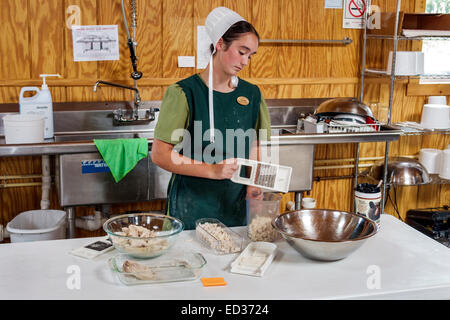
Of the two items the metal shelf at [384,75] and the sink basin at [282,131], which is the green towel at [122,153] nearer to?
the sink basin at [282,131]

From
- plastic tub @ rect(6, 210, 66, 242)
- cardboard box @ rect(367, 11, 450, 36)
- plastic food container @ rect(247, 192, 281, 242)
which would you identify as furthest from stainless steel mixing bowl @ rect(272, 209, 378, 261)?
cardboard box @ rect(367, 11, 450, 36)

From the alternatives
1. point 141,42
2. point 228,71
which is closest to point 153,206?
point 141,42

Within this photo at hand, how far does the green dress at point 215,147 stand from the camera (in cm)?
220

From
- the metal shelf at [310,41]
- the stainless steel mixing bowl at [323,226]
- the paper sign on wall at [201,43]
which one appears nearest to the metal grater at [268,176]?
the stainless steel mixing bowl at [323,226]

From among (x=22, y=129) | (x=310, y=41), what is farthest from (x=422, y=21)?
(x=22, y=129)

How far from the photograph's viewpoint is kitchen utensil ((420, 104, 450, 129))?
3775 millimetres

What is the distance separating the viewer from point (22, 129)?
2.77 m

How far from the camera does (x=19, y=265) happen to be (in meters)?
1.55

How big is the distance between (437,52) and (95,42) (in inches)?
103

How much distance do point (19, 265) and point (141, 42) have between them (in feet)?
7.22

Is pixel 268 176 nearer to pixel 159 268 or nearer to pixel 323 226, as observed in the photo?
pixel 323 226

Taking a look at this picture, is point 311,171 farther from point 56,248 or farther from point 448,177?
point 56,248

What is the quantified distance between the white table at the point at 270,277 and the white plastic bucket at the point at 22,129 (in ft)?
4.00

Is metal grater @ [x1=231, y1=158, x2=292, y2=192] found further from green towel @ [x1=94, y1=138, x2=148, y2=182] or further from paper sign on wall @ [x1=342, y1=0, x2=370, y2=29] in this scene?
paper sign on wall @ [x1=342, y1=0, x2=370, y2=29]
